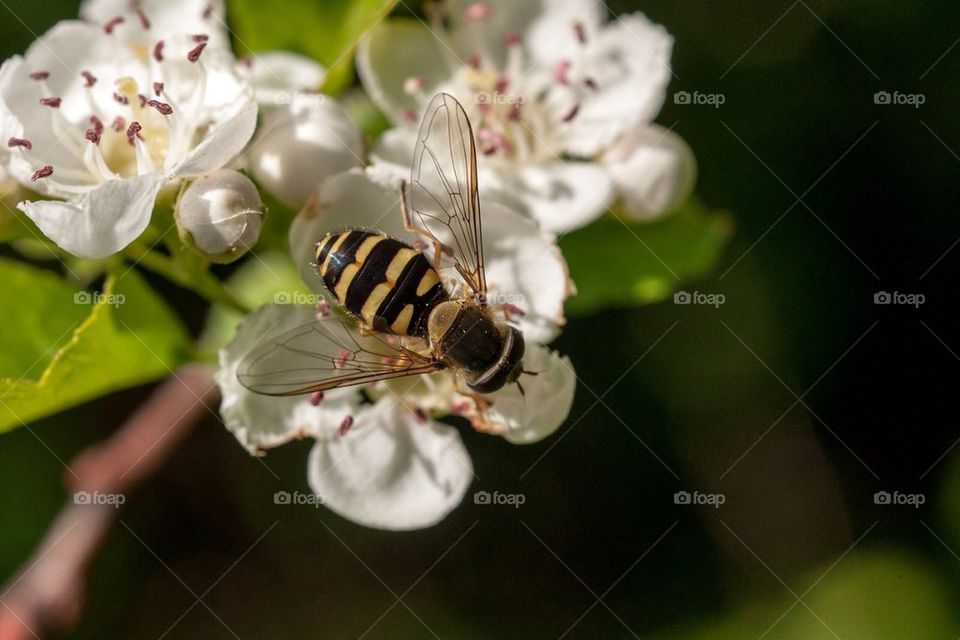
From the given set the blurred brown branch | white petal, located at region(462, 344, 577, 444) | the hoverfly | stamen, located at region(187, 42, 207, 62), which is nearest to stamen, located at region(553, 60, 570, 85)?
the hoverfly

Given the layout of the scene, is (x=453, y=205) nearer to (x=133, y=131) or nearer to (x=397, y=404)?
(x=397, y=404)

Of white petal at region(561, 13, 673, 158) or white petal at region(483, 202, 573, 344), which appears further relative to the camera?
white petal at region(561, 13, 673, 158)

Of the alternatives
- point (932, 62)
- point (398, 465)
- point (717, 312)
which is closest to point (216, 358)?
point (398, 465)

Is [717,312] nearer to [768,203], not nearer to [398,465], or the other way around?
[768,203]

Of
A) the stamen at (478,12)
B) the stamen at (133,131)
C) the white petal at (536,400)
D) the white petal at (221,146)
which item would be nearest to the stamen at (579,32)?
the stamen at (478,12)

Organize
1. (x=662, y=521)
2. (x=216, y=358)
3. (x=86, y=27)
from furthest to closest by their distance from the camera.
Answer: (x=662, y=521)
(x=216, y=358)
(x=86, y=27)

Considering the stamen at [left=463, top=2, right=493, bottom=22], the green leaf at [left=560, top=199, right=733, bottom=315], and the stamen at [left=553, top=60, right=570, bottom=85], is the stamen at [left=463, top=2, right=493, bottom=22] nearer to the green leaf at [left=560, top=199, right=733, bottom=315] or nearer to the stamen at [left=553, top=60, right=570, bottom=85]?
the stamen at [left=553, top=60, right=570, bottom=85]

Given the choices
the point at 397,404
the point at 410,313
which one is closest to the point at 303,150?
the point at 410,313
